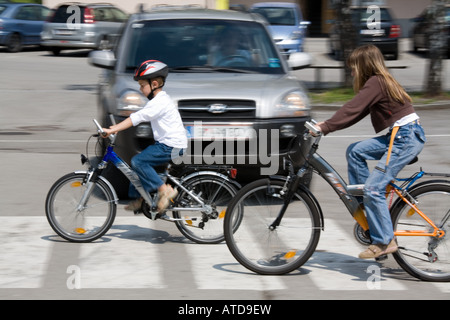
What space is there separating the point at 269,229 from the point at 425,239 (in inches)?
41.3

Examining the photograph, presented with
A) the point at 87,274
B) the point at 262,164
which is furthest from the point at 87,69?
the point at 87,274

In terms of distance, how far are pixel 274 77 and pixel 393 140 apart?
3151 mm

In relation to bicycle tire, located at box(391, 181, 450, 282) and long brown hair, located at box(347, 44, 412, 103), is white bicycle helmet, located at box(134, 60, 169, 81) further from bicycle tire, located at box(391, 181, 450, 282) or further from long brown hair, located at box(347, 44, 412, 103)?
bicycle tire, located at box(391, 181, 450, 282)

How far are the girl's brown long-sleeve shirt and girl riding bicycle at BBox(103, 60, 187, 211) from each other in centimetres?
140

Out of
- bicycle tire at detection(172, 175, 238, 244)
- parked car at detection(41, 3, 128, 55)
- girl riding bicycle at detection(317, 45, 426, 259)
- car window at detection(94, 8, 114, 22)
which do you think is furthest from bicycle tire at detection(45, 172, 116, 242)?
car window at detection(94, 8, 114, 22)

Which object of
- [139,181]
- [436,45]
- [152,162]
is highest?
[152,162]

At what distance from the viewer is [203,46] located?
9.21 meters

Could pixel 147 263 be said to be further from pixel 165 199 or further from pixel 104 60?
pixel 104 60

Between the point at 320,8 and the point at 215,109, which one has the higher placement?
the point at 215,109

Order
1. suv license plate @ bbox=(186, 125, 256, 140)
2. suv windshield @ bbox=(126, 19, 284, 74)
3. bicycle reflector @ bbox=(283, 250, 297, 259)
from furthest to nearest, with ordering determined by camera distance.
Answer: suv windshield @ bbox=(126, 19, 284, 74)
suv license plate @ bbox=(186, 125, 256, 140)
bicycle reflector @ bbox=(283, 250, 297, 259)

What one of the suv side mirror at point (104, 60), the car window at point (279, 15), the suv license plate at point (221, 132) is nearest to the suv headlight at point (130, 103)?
the suv license plate at point (221, 132)

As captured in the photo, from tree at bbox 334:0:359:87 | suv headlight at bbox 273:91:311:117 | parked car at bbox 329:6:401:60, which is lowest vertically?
parked car at bbox 329:6:401:60

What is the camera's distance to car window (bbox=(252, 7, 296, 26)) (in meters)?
25.8

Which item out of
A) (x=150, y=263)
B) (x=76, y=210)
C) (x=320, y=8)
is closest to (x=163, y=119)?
(x=76, y=210)
